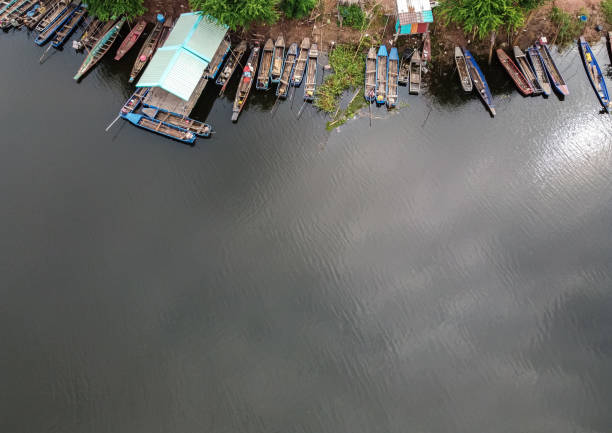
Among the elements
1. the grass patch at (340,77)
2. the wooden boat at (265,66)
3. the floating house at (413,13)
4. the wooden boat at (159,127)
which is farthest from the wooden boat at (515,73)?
the wooden boat at (159,127)

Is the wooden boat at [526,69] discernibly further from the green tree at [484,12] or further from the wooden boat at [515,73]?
the green tree at [484,12]

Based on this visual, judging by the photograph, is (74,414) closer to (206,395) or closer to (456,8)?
(206,395)

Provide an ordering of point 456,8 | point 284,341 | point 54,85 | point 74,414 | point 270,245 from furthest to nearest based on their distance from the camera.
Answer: point 54,85 < point 456,8 < point 270,245 < point 284,341 < point 74,414

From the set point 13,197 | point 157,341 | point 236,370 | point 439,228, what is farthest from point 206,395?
point 13,197

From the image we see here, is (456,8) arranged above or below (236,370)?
above

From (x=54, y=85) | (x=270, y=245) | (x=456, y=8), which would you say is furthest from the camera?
(x=54, y=85)

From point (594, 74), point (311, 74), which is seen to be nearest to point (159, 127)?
point (311, 74)

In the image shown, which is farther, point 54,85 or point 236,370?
point 54,85
